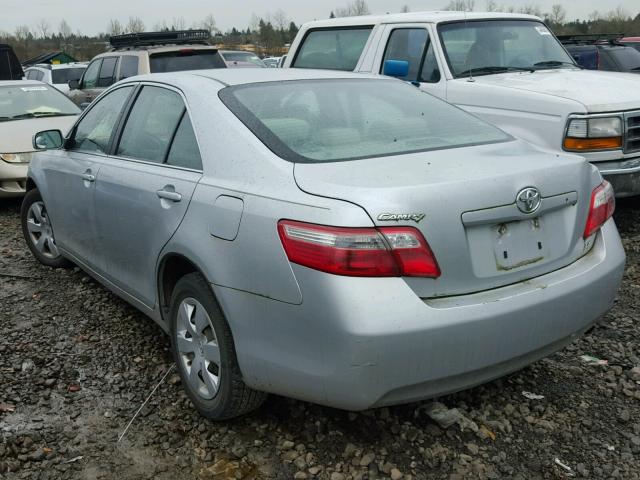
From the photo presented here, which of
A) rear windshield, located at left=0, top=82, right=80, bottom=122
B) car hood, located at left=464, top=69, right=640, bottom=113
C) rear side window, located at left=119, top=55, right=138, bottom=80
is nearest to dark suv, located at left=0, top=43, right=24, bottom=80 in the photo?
rear side window, located at left=119, top=55, right=138, bottom=80

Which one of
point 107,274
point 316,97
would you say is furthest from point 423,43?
point 107,274

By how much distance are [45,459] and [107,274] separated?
139cm

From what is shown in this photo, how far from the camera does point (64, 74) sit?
1981cm

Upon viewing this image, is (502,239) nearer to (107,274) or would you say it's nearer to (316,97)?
(316,97)

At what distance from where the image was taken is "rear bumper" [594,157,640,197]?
5.32 m

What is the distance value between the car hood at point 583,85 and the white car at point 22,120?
179 inches

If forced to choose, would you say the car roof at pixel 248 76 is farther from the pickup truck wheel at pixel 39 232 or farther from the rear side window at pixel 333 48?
the rear side window at pixel 333 48

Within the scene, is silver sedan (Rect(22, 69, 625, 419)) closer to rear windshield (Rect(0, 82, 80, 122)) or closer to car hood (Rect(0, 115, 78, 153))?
car hood (Rect(0, 115, 78, 153))

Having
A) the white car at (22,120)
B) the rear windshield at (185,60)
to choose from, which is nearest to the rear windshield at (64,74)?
the rear windshield at (185,60)

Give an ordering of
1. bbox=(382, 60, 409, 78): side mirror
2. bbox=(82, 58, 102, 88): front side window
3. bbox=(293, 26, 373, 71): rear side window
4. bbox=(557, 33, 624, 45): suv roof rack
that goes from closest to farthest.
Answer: bbox=(382, 60, 409, 78): side mirror
bbox=(293, 26, 373, 71): rear side window
bbox=(557, 33, 624, 45): suv roof rack
bbox=(82, 58, 102, 88): front side window

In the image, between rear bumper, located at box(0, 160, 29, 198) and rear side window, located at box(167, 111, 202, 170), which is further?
rear bumper, located at box(0, 160, 29, 198)

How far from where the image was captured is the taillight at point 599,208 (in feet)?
9.92

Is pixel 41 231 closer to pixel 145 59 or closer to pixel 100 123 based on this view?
pixel 100 123

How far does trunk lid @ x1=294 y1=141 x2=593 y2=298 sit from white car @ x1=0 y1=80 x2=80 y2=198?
5.18m
